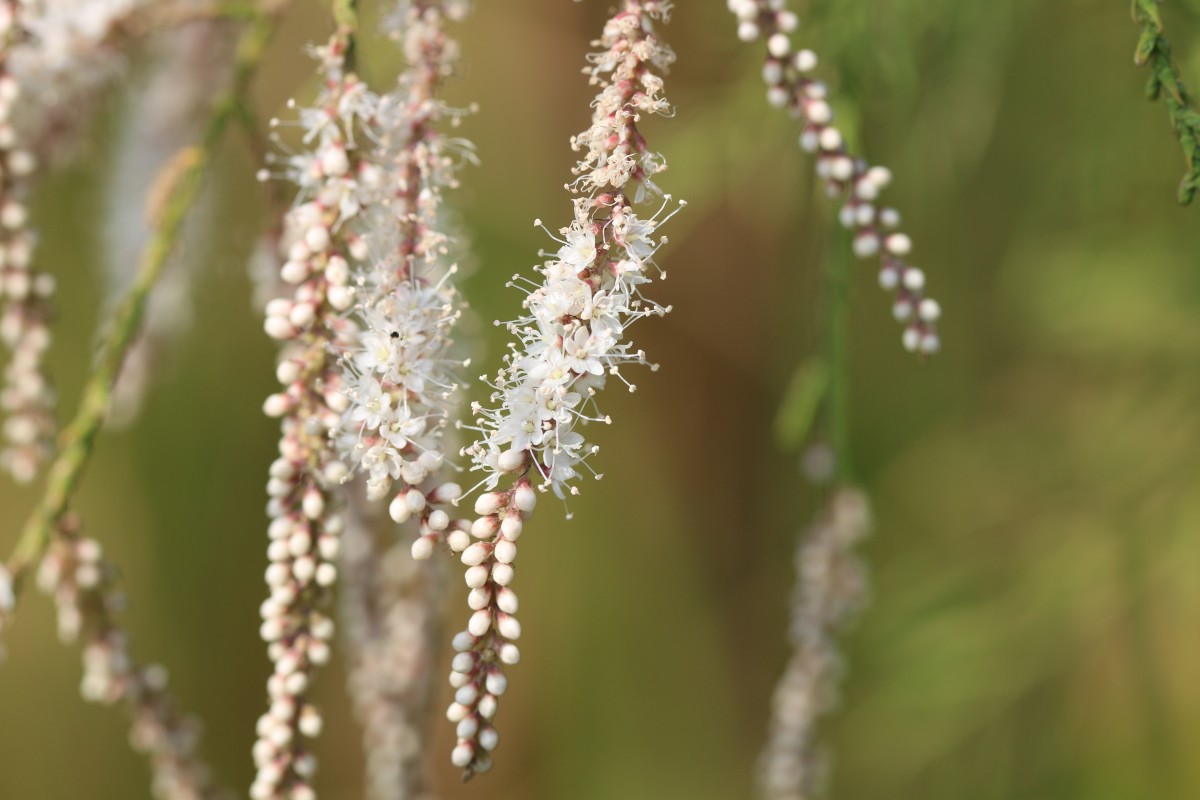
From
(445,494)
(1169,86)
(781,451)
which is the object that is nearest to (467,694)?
(445,494)

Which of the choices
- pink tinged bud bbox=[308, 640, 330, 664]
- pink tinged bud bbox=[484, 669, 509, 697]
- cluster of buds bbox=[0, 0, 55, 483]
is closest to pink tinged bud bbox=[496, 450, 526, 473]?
pink tinged bud bbox=[484, 669, 509, 697]

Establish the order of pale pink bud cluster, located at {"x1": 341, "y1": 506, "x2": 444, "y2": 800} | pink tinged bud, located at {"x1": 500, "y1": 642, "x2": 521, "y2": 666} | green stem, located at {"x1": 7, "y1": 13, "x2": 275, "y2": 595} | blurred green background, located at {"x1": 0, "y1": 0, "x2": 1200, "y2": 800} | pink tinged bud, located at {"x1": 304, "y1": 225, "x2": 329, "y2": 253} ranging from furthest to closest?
blurred green background, located at {"x1": 0, "y1": 0, "x2": 1200, "y2": 800}, pale pink bud cluster, located at {"x1": 341, "y1": 506, "x2": 444, "y2": 800}, green stem, located at {"x1": 7, "y1": 13, "x2": 275, "y2": 595}, pink tinged bud, located at {"x1": 304, "y1": 225, "x2": 329, "y2": 253}, pink tinged bud, located at {"x1": 500, "y1": 642, "x2": 521, "y2": 666}

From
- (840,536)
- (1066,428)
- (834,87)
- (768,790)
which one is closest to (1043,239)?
(1066,428)

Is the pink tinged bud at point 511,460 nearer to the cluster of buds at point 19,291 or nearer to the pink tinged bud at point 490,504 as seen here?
the pink tinged bud at point 490,504

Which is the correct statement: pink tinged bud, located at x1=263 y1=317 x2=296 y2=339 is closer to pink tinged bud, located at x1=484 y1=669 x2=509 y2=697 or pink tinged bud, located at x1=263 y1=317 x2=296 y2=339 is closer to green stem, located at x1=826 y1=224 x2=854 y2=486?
pink tinged bud, located at x1=484 y1=669 x2=509 y2=697

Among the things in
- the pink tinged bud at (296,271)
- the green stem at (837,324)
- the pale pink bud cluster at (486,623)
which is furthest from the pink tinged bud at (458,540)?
the green stem at (837,324)
